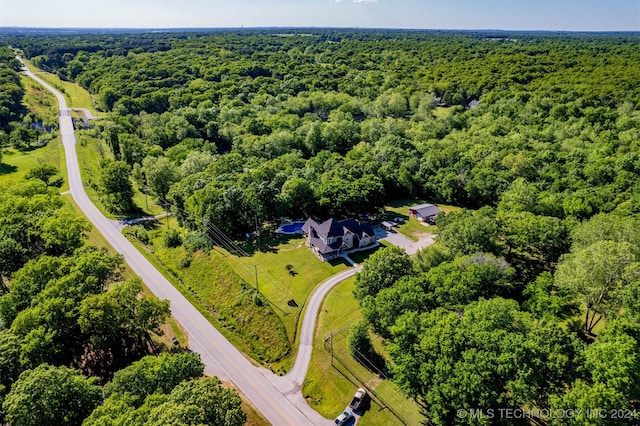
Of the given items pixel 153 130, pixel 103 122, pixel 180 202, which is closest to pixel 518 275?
pixel 180 202

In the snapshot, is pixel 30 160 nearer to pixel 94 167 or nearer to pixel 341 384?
pixel 94 167

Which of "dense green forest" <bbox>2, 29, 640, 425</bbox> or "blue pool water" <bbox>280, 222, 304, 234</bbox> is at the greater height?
"dense green forest" <bbox>2, 29, 640, 425</bbox>

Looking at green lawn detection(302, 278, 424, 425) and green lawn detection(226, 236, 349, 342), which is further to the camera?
green lawn detection(226, 236, 349, 342)

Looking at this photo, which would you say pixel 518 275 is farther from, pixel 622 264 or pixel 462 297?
pixel 462 297

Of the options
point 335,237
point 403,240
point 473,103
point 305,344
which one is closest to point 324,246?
point 335,237

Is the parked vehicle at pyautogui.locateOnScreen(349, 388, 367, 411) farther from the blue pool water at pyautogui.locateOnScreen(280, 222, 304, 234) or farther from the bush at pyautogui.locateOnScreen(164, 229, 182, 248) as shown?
the bush at pyautogui.locateOnScreen(164, 229, 182, 248)

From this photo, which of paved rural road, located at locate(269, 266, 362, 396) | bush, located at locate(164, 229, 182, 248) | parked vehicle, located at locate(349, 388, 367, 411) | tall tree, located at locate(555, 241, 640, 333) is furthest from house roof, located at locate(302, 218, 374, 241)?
tall tree, located at locate(555, 241, 640, 333)
